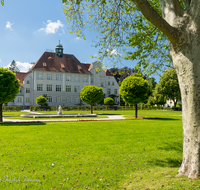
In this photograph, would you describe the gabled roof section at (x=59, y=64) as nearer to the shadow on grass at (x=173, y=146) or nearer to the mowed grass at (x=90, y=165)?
the mowed grass at (x=90, y=165)

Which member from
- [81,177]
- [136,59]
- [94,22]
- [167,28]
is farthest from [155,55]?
[81,177]

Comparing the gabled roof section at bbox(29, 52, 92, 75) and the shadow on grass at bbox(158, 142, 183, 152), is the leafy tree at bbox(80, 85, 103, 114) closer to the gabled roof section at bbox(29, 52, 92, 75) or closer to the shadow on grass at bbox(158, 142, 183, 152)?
the gabled roof section at bbox(29, 52, 92, 75)

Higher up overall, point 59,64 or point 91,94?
point 59,64

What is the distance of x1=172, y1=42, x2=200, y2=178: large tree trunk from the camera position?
13.7ft

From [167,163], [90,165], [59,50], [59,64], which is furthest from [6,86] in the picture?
[59,50]

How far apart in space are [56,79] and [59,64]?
460 cm

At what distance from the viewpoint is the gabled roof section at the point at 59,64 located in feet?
160

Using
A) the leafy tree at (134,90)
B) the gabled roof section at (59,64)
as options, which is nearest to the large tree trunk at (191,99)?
the leafy tree at (134,90)

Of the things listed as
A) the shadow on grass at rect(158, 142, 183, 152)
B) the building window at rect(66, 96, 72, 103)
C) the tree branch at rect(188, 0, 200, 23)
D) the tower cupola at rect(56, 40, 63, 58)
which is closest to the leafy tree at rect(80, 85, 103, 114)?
Result: the building window at rect(66, 96, 72, 103)

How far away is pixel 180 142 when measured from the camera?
8836 millimetres

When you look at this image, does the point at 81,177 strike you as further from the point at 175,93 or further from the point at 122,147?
the point at 175,93

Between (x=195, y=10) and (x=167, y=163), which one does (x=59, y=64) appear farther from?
(x=195, y=10)

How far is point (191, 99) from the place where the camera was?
4.21 metres

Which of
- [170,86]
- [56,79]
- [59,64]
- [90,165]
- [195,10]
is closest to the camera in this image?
[195,10]
